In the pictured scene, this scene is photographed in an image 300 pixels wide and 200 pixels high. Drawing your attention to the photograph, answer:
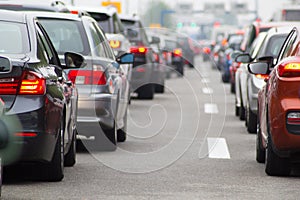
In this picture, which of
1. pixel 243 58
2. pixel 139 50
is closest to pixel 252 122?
pixel 243 58

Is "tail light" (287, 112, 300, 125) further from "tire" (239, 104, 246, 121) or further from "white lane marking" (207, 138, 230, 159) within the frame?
"tire" (239, 104, 246, 121)

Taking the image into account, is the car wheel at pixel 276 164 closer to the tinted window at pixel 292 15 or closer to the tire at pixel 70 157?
the tire at pixel 70 157

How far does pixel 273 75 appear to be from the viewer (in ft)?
34.9

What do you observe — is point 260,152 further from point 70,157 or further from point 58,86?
point 58,86

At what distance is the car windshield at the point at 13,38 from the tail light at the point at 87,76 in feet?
7.88

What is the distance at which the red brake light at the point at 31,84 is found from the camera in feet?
30.1

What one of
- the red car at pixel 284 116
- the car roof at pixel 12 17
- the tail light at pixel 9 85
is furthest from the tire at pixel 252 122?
the tail light at pixel 9 85

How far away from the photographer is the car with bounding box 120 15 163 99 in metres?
21.5

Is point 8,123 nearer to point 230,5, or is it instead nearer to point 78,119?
point 78,119

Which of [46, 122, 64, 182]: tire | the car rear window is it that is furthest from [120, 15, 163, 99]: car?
[46, 122, 64, 182]: tire

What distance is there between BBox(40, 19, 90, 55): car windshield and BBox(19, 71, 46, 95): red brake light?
12.2 ft

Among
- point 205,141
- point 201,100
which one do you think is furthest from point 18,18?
point 201,100

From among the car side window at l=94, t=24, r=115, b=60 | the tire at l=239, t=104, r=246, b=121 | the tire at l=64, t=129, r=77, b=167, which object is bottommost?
the tire at l=239, t=104, r=246, b=121

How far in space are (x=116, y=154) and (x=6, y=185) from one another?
3.40m
